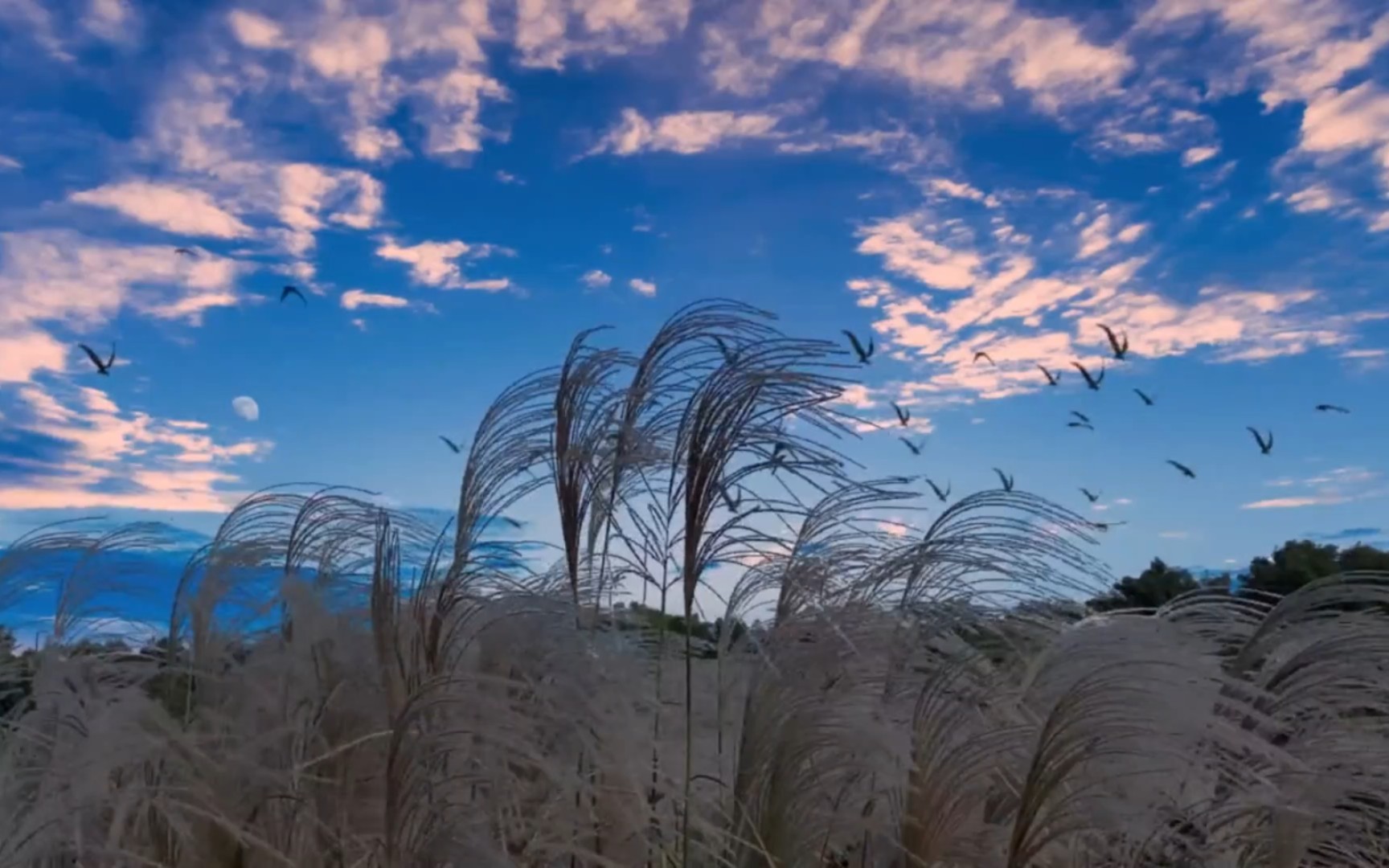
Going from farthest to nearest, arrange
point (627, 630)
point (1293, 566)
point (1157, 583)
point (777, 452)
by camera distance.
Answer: point (1293, 566) < point (1157, 583) < point (627, 630) < point (777, 452)

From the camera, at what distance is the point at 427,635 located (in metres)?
3.90

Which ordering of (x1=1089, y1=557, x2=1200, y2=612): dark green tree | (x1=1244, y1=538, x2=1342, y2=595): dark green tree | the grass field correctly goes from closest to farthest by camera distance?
the grass field, (x1=1089, y1=557, x2=1200, y2=612): dark green tree, (x1=1244, y1=538, x2=1342, y2=595): dark green tree

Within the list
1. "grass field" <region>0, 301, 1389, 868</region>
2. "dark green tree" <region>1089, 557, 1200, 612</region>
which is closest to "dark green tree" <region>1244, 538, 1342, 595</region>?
"dark green tree" <region>1089, 557, 1200, 612</region>

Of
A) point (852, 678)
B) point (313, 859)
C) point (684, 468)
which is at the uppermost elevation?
point (684, 468)

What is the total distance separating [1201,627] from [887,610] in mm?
2028

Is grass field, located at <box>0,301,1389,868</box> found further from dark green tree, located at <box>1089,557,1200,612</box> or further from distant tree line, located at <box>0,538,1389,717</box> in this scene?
dark green tree, located at <box>1089,557,1200,612</box>

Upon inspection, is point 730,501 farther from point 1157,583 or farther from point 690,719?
point 1157,583

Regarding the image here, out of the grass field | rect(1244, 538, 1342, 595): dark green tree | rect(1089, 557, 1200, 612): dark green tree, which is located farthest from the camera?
rect(1244, 538, 1342, 595): dark green tree

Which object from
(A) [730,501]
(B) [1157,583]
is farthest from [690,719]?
(B) [1157,583]

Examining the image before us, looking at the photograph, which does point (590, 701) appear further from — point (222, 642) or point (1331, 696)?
point (1331, 696)

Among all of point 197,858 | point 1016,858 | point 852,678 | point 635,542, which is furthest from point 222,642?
point 1016,858

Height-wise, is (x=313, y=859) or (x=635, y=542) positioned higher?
(x=635, y=542)

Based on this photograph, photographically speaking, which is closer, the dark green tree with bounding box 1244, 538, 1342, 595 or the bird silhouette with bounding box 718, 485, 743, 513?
the bird silhouette with bounding box 718, 485, 743, 513

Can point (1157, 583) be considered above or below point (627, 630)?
above
